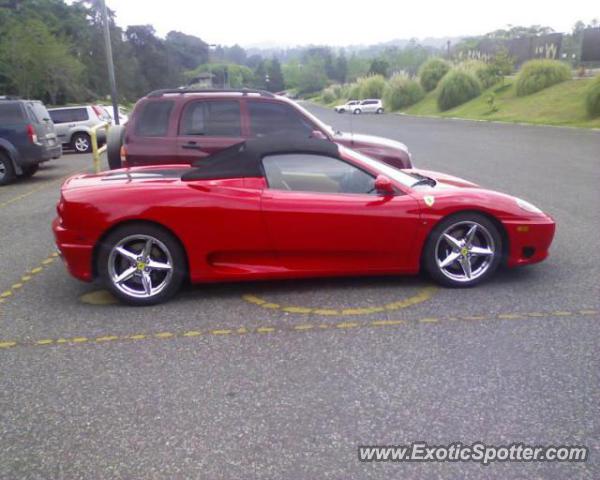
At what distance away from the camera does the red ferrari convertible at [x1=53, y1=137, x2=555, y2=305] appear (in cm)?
478

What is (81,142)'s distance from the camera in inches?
802

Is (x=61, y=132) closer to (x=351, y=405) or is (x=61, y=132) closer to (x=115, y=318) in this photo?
(x=115, y=318)

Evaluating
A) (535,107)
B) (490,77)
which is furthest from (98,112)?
(490,77)

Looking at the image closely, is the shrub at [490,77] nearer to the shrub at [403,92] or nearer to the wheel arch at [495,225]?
the shrub at [403,92]

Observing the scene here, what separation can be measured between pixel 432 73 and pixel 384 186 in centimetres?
4997

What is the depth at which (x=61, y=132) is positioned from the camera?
20.1m

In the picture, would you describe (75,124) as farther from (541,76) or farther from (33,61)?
(33,61)

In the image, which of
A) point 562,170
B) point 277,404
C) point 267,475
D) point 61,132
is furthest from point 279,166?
point 61,132

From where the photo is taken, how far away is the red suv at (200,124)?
7734 millimetres

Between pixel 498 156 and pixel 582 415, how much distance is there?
13.1 m

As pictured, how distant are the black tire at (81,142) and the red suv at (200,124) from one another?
13506 millimetres

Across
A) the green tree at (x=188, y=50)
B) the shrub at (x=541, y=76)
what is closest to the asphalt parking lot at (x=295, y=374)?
the shrub at (x=541, y=76)

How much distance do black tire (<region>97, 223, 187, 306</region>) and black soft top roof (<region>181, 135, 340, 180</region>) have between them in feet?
1.93

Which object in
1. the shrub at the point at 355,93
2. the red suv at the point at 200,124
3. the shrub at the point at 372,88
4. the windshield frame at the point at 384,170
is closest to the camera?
A: the windshield frame at the point at 384,170
